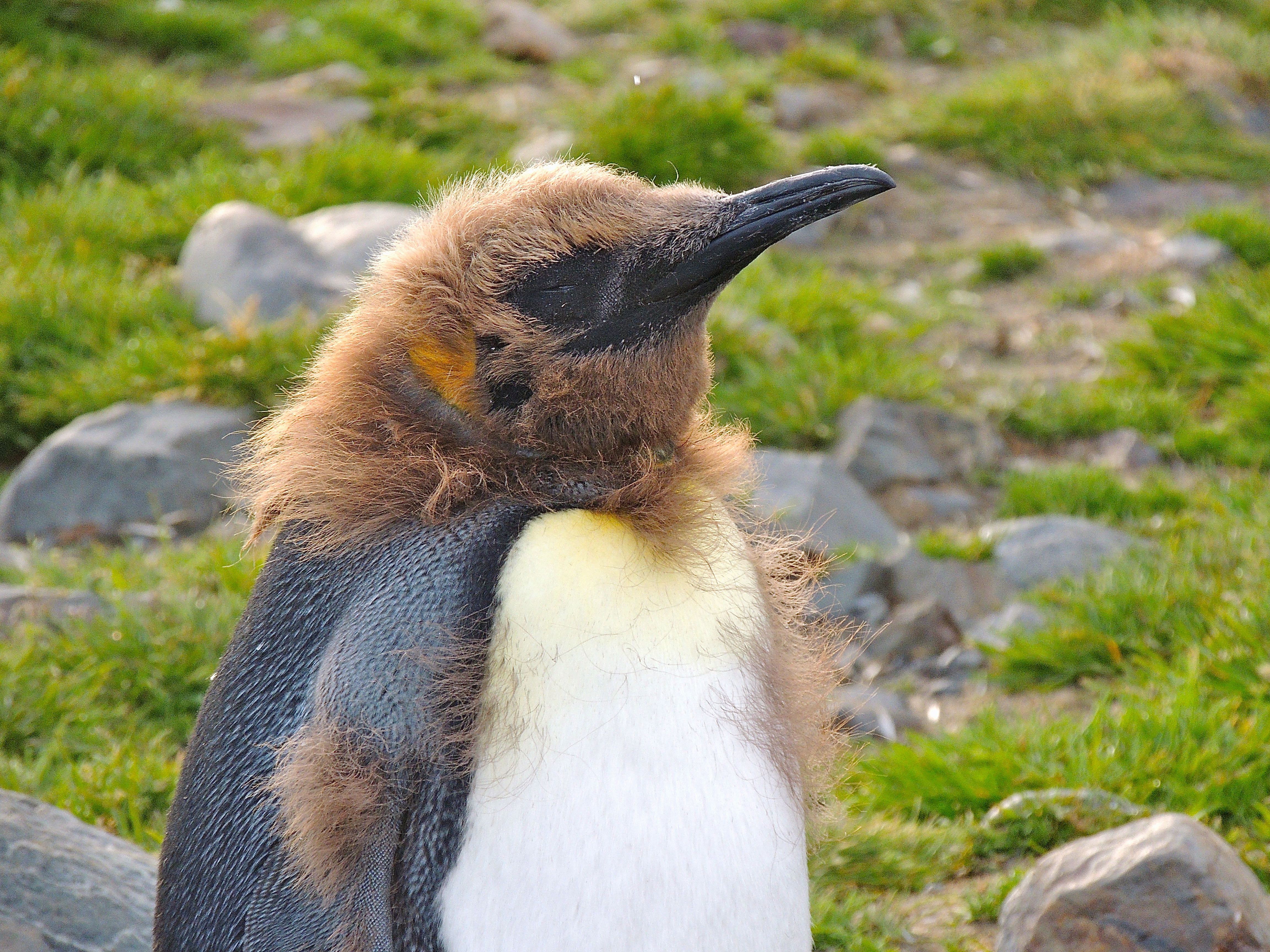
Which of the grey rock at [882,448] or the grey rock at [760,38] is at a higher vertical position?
the grey rock at [882,448]

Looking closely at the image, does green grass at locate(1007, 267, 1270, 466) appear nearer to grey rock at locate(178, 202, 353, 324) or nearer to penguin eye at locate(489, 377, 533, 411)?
grey rock at locate(178, 202, 353, 324)

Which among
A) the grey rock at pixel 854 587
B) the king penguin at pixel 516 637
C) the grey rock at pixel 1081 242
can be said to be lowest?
the grey rock at pixel 1081 242

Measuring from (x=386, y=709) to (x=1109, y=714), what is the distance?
178cm

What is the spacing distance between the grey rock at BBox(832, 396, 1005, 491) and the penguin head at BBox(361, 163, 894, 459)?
2283 mm

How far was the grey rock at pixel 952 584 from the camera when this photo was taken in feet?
10.9

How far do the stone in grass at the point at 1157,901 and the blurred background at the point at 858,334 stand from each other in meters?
0.26

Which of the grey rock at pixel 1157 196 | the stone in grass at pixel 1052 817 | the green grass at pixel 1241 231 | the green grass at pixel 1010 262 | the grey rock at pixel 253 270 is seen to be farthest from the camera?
the grey rock at pixel 1157 196

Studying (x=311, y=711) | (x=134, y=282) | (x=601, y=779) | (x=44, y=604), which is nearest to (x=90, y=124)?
(x=134, y=282)

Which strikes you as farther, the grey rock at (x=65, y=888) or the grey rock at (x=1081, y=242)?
the grey rock at (x=1081, y=242)

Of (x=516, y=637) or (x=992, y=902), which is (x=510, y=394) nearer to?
(x=516, y=637)

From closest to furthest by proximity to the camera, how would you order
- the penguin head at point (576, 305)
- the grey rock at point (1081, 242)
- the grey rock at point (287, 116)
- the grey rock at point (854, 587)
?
the penguin head at point (576, 305) → the grey rock at point (854, 587) → the grey rock at point (1081, 242) → the grey rock at point (287, 116)

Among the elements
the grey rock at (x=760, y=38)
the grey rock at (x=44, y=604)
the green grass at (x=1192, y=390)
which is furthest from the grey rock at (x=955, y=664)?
the grey rock at (x=760, y=38)

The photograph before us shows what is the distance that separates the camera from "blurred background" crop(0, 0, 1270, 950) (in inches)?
102

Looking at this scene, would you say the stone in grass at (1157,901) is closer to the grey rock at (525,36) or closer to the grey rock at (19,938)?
the grey rock at (19,938)
